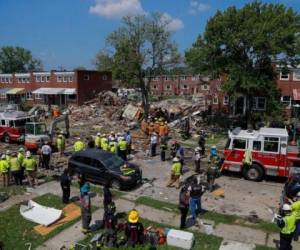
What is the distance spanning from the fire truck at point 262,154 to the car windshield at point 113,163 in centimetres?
568

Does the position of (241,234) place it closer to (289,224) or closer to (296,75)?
(289,224)

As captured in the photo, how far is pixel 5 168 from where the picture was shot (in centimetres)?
1617

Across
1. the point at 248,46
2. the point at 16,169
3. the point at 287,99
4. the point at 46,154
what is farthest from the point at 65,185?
the point at 287,99

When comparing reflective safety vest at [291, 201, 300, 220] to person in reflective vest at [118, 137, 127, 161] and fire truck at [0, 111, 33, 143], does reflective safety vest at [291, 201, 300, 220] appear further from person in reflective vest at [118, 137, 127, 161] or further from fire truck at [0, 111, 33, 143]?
fire truck at [0, 111, 33, 143]

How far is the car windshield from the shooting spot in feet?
53.6

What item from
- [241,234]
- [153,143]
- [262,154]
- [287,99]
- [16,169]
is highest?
[287,99]

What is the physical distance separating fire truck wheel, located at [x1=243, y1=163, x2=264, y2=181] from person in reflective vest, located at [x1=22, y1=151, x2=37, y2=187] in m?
10.7

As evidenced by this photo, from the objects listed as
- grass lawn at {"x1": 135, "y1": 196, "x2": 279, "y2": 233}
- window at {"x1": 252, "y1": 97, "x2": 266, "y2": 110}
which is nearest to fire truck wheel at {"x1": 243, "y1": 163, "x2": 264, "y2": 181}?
grass lawn at {"x1": 135, "y1": 196, "x2": 279, "y2": 233}

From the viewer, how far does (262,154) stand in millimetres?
17141

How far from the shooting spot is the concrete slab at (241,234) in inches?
451

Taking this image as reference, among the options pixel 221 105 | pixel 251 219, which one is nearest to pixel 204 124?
pixel 221 105

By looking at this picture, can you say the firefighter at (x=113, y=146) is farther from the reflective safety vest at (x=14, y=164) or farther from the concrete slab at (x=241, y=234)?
the concrete slab at (x=241, y=234)

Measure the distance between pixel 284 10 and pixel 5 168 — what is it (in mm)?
23896

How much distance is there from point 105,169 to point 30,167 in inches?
142
